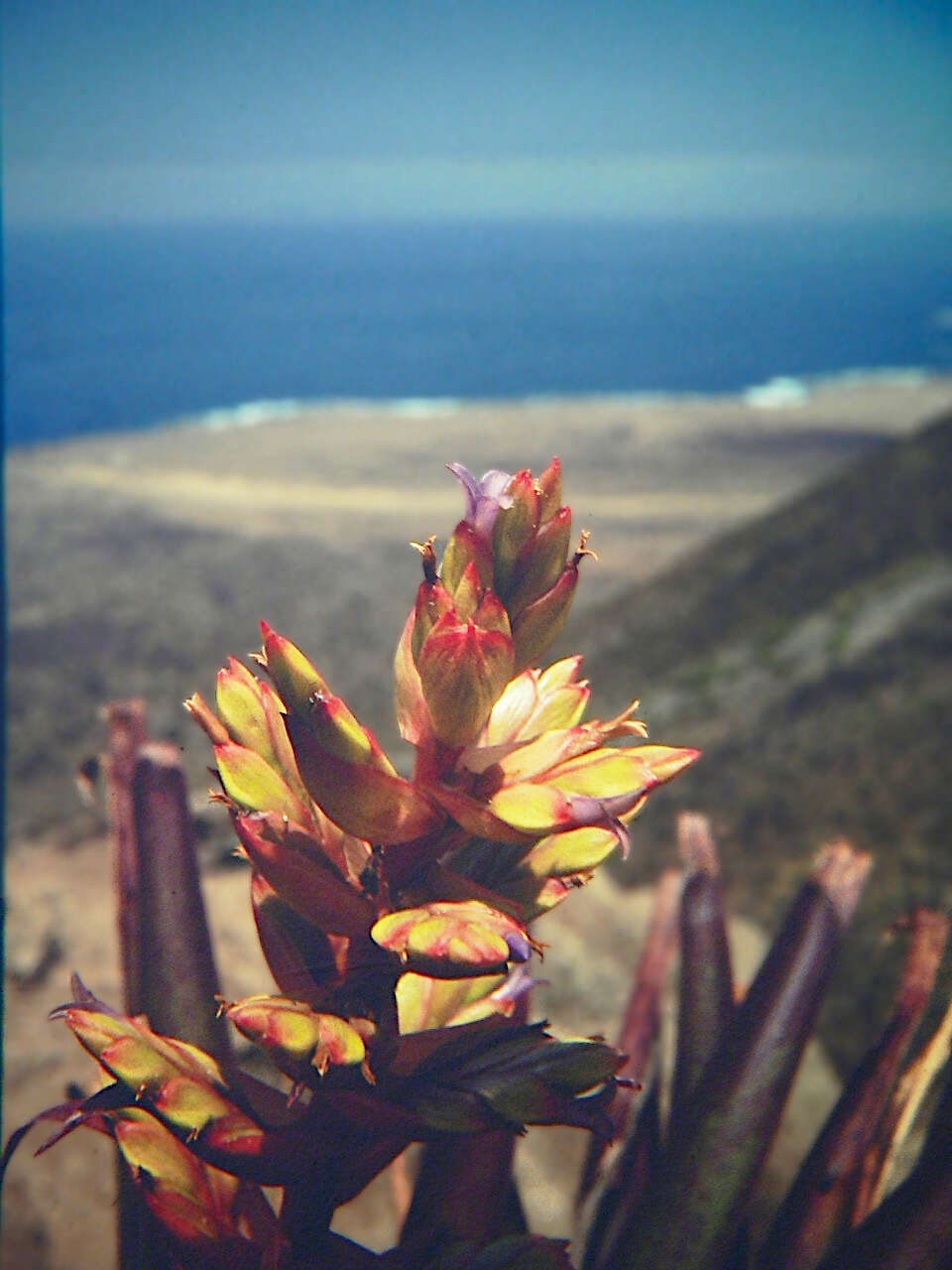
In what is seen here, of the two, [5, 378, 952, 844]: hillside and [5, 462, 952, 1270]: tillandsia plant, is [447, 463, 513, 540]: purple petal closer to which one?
[5, 462, 952, 1270]: tillandsia plant

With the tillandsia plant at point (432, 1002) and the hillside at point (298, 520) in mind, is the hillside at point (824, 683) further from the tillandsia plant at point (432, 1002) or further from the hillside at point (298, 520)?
the tillandsia plant at point (432, 1002)

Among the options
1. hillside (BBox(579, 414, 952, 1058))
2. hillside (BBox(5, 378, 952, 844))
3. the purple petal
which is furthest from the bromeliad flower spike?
hillside (BBox(5, 378, 952, 844))

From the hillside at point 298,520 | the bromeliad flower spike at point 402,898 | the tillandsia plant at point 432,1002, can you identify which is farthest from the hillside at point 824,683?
the bromeliad flower spike at point 402,898

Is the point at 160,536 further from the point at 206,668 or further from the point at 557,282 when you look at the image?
the point at 557,282

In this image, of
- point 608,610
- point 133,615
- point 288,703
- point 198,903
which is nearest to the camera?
point 288,703

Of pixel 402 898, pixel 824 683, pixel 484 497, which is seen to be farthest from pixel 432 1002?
pixel 824 683

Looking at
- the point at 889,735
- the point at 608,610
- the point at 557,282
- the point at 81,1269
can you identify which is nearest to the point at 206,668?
the point at 608,610
